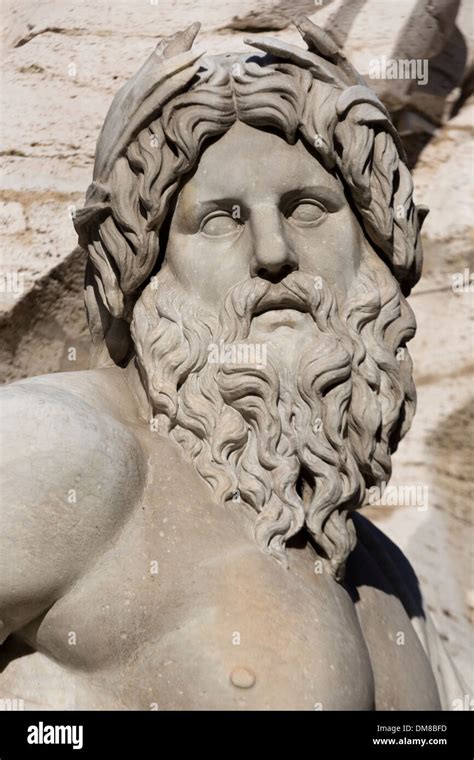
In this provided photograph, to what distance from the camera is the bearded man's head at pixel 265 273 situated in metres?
2.88

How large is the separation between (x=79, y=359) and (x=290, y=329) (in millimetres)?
1348

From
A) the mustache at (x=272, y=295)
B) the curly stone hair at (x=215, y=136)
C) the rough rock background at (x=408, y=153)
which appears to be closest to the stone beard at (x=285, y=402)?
the mustache at (x=272, y=295)

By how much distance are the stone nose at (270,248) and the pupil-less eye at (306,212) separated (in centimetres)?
6

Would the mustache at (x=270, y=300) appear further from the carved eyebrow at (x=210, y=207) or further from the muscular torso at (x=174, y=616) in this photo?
the muscular torso at (x=174, y=616)

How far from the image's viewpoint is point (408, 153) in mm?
5062

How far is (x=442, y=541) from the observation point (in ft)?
15.2

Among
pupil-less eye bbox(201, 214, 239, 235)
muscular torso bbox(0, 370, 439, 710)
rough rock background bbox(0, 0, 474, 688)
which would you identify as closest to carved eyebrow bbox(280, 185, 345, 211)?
pupil-less eye bbox(201, 214, 239, 235)

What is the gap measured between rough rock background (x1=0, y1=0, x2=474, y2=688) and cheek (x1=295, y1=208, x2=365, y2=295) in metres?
1.18

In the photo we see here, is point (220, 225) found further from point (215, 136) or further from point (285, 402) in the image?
point (285, 402)

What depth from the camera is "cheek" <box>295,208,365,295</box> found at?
9.71 feet

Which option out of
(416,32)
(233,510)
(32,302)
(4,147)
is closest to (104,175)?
(233,510)

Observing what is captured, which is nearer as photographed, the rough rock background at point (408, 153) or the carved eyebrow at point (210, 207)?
the carved eyebrow at point (210, 207)

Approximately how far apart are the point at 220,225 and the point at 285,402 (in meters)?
0.38
